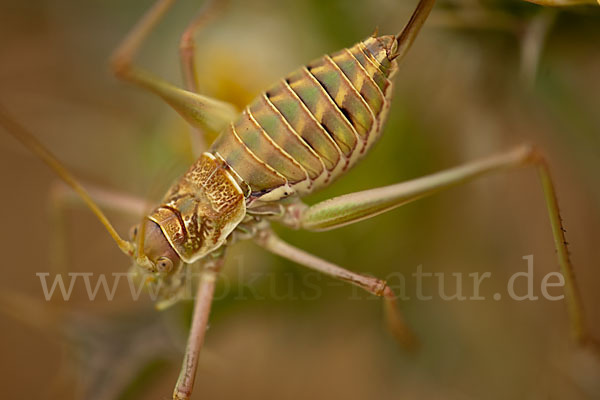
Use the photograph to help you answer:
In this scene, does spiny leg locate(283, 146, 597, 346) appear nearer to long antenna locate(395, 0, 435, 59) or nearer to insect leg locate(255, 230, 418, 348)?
insect leg locate(255, 230, 418, 348)

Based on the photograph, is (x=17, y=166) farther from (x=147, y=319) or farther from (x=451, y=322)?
(x=451, y=322)

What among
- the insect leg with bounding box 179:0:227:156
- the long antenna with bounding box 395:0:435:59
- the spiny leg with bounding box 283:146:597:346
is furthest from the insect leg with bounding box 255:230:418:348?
the long antenna with bounding box 395:0:435:59

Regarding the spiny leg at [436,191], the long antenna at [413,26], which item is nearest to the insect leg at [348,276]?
the spiny leg at [436,191]

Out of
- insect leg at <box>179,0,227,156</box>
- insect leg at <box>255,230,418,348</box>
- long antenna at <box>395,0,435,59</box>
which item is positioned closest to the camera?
long antenna at <box>395,0,435,59</box>

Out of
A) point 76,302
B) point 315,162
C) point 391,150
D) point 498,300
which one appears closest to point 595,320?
point 498,300

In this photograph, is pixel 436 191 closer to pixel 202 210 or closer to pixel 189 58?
pixel 202 210

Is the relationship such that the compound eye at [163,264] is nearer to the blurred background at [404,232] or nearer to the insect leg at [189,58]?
the blurred background at [404,232]
